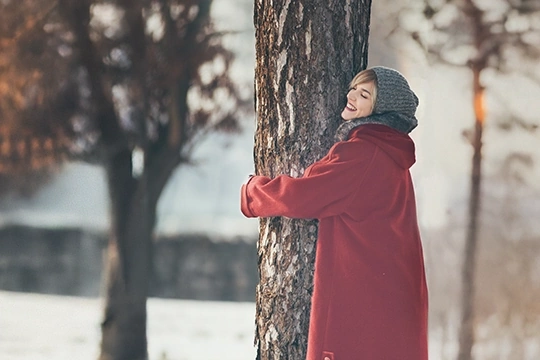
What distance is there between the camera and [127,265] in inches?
176

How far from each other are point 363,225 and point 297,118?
36 centimetres

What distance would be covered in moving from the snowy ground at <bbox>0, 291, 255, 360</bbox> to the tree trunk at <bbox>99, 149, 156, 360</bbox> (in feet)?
1.15

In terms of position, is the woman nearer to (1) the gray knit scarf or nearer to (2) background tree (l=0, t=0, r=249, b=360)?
(1) the gray knit scarf

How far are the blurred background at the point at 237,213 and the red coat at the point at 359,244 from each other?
209 cm

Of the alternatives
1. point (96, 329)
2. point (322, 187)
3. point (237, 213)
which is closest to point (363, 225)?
point (322, 187)

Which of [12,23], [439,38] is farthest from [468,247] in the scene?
[12,23]

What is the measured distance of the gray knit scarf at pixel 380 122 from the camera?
175 centimetres

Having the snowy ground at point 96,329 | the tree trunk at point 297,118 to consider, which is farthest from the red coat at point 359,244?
the snowy ground at point 96,329

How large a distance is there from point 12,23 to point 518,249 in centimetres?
345

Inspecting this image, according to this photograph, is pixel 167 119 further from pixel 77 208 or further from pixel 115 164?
pixel 77 208

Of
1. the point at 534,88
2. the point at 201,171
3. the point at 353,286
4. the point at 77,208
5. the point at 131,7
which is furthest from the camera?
the point at 77,208

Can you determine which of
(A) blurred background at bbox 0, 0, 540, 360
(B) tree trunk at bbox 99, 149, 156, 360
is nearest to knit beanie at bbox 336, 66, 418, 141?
(A) blurred background at bbox 0, 0, 540, 360

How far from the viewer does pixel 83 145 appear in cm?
439

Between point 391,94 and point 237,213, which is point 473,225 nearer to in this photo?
point 391,94
